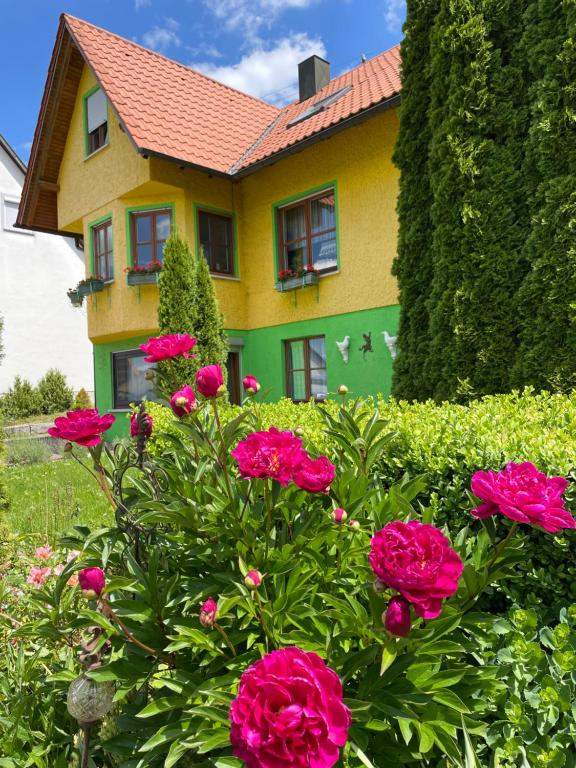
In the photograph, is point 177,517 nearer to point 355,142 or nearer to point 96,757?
point 96,757

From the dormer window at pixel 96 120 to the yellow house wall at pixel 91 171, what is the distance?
0.66ft

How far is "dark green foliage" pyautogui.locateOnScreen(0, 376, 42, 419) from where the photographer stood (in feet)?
62.1

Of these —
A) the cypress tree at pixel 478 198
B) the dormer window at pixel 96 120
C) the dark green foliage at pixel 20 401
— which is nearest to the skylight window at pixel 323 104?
the dormer window at pixel 96 120

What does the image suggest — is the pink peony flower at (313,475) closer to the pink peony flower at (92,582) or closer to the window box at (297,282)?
the pink peony flower at (92,582)

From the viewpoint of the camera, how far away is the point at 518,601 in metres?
2.29

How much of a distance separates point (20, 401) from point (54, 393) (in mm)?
1281

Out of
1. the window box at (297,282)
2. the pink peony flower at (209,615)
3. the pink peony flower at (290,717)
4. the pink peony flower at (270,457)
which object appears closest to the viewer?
the pink peony flower at (290,717)

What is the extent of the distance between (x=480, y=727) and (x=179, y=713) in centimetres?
88

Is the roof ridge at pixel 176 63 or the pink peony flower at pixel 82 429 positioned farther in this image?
the roof ridge at pixel 176 63

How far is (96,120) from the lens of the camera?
12.9m

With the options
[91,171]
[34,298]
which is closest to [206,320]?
[91,171]

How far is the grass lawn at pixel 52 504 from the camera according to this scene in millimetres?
4859

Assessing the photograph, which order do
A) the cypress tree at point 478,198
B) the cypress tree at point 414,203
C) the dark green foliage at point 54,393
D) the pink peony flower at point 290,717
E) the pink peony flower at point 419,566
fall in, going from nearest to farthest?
the pink peony flower at point 290,717 < the pink peony flower at point 419,566 < the cypress tree at point 478,198 < the cypress tree at point 414,203 < the dark green foliage at point 54,393

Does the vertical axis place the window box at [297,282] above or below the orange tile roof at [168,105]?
below
